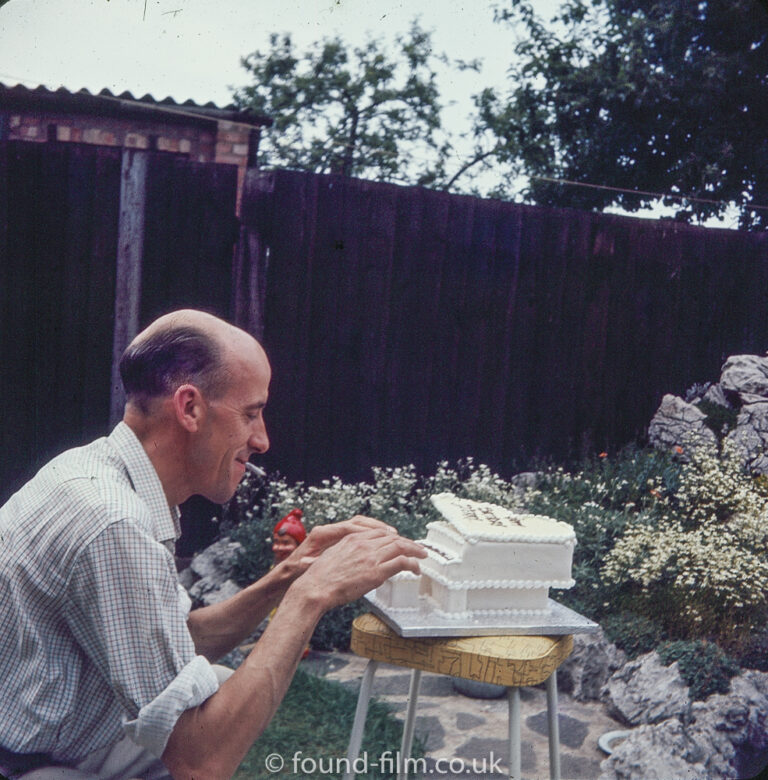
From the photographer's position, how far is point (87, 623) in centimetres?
146

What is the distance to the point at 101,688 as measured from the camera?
1.53 meters

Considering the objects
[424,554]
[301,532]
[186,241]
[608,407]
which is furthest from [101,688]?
[608,407]

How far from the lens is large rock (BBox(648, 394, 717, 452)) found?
16.0ft

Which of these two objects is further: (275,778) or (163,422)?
(275,778)

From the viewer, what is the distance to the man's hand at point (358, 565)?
1675 millimetres

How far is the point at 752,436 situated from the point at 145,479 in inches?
152

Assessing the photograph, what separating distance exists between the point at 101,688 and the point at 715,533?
3202 millimetres

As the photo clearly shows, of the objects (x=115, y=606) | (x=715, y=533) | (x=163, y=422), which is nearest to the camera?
(x=115, y=606)

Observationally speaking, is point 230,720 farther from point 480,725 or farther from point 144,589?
point 480,725

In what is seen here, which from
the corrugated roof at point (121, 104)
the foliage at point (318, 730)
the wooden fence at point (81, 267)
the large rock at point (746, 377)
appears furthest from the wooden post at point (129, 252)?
the large rock at point (746, 377)

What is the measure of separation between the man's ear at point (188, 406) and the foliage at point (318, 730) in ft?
6.06

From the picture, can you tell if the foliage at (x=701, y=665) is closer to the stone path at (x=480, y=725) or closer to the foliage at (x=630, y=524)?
the foliage at (x=630, y=524)

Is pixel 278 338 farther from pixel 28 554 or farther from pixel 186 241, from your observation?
pixel 28 554

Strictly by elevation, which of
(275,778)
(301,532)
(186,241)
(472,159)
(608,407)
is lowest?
(275,778)
